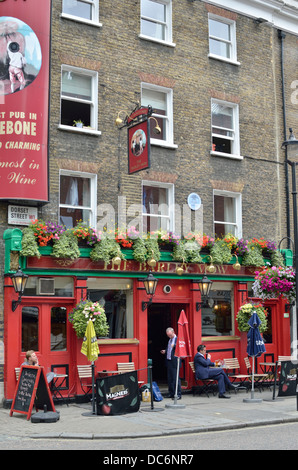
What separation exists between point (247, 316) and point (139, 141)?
651cm

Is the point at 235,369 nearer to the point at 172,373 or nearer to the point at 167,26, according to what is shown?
the point at 172,373

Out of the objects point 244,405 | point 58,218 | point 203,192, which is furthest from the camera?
point 203,192

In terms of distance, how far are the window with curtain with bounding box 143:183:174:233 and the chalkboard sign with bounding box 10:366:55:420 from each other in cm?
632

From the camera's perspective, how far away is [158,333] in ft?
63.3

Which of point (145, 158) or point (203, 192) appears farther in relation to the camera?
point (203, 192)

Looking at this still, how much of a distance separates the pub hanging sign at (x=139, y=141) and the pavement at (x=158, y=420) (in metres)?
6.27

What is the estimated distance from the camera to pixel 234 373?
18.3 m

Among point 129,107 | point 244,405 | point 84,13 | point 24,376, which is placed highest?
point 84,13

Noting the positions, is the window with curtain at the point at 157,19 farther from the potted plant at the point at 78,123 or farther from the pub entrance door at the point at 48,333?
the pub entrance door at the point at 48,333

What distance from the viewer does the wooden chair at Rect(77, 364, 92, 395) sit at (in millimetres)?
15170

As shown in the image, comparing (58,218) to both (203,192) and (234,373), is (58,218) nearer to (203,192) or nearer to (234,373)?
(203,192)

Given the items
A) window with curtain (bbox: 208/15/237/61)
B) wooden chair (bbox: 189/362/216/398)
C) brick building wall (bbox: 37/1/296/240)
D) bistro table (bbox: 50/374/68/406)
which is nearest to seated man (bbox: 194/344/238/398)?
wooden chair (bbox: 189/362/216/398)
